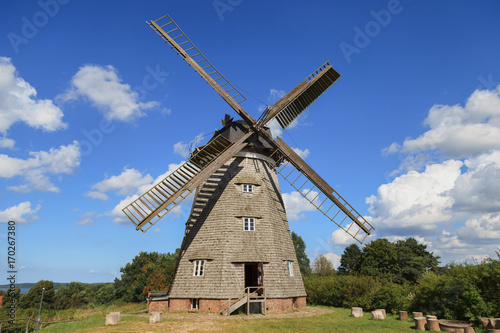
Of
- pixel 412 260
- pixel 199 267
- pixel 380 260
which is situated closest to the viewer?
pixel 199 267

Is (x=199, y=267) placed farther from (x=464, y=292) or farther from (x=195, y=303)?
(x=464, y=292)

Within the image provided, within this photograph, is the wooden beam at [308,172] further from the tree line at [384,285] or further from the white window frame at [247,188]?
the tree line at [384,285]

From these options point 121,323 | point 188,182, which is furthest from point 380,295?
point 121,323

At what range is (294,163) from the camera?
20.9 meters

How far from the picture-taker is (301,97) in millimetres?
22484

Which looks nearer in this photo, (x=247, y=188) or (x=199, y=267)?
→ (x=199, y=267)

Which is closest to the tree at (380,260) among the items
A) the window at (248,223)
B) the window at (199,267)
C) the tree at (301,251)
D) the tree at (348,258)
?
the tree at (348,258)

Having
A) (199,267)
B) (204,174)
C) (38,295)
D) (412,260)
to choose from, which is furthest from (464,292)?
(38,295)

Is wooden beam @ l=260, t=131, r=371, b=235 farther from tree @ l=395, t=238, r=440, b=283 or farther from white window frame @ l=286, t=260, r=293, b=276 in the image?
tree @ l=395, t=238, r=440, b=283

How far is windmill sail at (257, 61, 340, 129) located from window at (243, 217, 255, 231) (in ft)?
22.3

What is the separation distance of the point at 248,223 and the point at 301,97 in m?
10.3

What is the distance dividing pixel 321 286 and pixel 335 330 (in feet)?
45.7

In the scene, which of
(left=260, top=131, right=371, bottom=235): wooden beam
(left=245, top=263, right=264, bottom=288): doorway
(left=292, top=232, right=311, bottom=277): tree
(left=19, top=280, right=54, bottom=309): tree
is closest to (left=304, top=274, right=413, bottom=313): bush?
(left=260, top=131, right=371, bottom=235): wooden beam

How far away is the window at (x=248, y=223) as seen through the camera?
19.1 m
